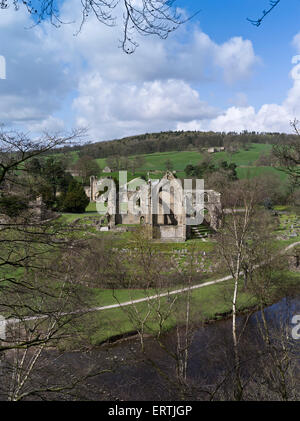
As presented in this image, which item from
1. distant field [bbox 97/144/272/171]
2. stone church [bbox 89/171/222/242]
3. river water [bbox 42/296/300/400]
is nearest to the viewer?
river water [bbox 42/296/300/400]

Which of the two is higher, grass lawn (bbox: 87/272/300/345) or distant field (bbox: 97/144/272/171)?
distant field (bbox: 97/144/272/171)

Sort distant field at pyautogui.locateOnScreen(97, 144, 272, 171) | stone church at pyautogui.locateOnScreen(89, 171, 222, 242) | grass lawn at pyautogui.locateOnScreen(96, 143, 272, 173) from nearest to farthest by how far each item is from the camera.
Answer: stone church at pyautogui.locateOnScreen(89, 171, 222, 242) < grass lawn at pyautogui.locateOnScreen(96, 143, 272, 173) < distant field at pyautogui.locateOnScreen(97, 144, 272, 171)

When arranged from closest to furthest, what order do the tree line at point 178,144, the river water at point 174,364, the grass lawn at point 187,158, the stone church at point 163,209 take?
the river water at point 174,364
the stone church at point 163,209
the grass lawn at point 187,158
the tree line at point 178,144

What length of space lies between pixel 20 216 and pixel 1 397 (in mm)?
10096

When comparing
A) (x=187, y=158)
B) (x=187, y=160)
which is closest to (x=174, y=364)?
(x=187, y=160)

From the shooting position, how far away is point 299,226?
140ft

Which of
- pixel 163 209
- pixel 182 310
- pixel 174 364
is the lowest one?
pixel 174 364

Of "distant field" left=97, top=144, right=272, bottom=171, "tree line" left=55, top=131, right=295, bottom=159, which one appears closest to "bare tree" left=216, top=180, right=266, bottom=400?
"distant field" left=97, top=144, right=272, bottom=171

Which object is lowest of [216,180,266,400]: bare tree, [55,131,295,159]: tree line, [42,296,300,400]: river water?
[42,296,300,400]: river water

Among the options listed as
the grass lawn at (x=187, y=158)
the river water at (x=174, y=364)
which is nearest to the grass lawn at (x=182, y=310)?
the river water at (x=174, y=364)

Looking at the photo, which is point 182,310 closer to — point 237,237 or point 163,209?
point 237,237

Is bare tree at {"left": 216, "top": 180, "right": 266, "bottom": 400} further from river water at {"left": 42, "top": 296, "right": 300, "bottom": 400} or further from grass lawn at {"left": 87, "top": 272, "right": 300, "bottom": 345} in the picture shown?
grass lawn at {"left": 87, "top": 272, "right": 300, "bottom": 345}

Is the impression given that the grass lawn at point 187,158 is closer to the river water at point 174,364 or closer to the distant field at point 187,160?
the distant field at point 187,160
